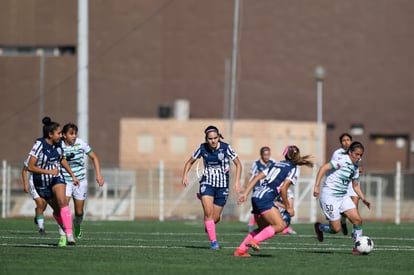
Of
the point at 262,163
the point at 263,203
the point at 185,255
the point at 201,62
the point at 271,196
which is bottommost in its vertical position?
the point at 185,255

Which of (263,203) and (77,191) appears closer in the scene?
(263,203)

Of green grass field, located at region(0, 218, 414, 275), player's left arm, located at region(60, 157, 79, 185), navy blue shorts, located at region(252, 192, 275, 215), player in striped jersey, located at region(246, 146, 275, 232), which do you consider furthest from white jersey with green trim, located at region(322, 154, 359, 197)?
player in striped jersey, located at region(246, 146, 275, 232)

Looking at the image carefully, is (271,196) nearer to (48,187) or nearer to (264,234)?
(264,234)

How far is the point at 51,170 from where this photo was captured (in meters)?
18.3

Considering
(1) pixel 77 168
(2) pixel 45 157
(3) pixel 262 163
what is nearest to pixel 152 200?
(3) pixel 262 163

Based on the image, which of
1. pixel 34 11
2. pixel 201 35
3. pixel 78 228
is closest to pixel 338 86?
pixel 201 35

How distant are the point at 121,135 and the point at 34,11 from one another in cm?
863

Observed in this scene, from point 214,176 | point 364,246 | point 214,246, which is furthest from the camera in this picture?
point 214,176

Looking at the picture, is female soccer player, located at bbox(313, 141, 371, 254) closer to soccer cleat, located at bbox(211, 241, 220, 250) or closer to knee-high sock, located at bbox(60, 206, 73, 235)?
soccer cleat, located at bbox(211, 241, 220, 250)

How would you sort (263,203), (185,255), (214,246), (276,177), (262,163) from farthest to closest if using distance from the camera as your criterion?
(262,163) < (214,246) < (185,255) < (276,177) < (263,203)

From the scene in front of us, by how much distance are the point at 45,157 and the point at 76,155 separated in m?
2.83

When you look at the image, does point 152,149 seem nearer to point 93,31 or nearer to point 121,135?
point 121,135

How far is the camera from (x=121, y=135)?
5831cm

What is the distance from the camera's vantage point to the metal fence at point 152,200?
3666 centimetres
